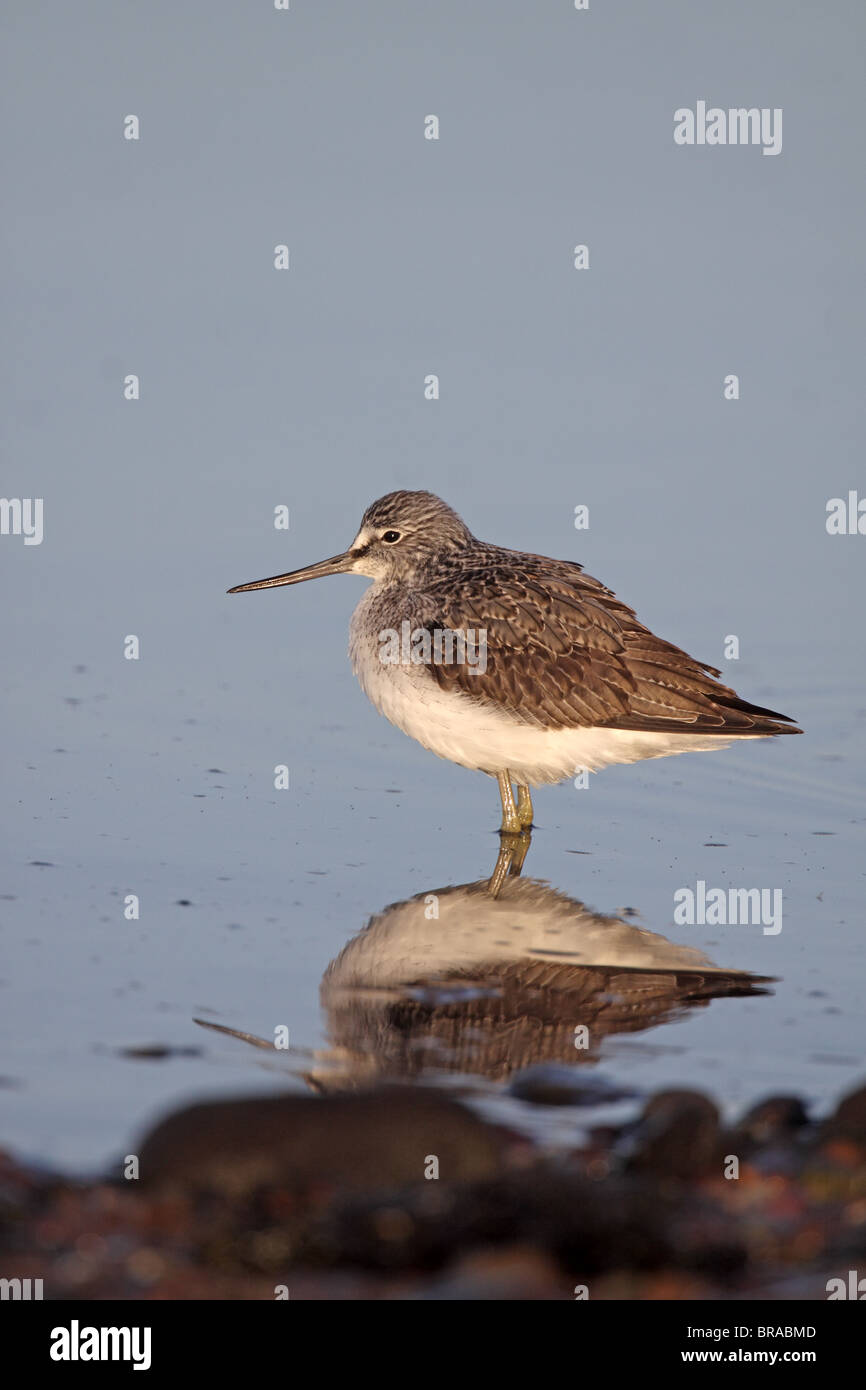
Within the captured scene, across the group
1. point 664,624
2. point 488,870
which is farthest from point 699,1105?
point 664,624

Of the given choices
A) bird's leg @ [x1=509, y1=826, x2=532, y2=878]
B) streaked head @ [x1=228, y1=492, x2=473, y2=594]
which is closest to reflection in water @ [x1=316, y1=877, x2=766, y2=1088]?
bird's leg @ [x1=509, y1=826, x2=532, y2=878]

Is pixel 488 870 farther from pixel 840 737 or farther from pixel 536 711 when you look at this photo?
pixel 840 737

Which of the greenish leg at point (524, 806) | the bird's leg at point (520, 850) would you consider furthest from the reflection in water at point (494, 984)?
the greenish leg at point (524, 806)

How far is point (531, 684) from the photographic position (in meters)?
11.0

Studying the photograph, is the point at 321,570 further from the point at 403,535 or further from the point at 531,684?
the point at 531,684

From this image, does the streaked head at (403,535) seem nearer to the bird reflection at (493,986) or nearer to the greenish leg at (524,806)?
the greenish leg at (524,806)

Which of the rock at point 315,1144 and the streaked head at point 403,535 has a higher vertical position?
the streaked head at point 403,535

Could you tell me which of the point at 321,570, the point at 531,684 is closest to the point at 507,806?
the point at 531,684

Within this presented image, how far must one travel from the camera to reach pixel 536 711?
10.9m

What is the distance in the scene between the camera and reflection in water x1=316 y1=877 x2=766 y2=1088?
7785 millimetres

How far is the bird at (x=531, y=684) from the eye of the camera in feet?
35.7

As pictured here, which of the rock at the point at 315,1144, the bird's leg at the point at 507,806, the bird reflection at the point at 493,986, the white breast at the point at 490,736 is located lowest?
the rock at the point at 315,1144

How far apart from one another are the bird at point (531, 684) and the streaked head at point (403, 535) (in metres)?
0.64
